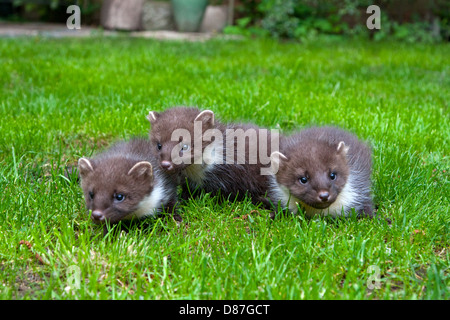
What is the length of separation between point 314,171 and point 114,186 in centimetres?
153

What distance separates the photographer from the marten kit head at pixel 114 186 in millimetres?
3875

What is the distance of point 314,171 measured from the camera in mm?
4023

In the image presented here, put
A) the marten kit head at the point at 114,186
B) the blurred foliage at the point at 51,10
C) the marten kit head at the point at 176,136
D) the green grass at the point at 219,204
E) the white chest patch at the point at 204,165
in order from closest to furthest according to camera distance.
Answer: the green grass at the point at 219,204, the marten kit head at the point at 114,186, the marten kit head at the point at 176,136, the white chest patch at the point at 204,165, the blurred foliage at the point at 51,10

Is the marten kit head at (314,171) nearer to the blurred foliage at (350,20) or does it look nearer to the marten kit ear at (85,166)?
the marten kit ear at (85,166)

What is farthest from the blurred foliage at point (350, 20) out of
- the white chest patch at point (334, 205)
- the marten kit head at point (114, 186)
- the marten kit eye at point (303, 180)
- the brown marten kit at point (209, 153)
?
the marten kit head at point (114, 186)

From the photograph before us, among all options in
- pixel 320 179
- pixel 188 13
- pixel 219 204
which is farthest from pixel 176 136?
pixel 188 13

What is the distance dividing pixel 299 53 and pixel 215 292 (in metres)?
9.71

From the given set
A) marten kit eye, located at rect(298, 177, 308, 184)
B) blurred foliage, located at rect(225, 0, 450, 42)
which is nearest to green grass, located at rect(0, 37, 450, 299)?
marten kit eye, located at rect(298, 177, 308, 184)

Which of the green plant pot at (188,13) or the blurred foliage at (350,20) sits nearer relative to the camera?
the blurred foliage at (350,20)

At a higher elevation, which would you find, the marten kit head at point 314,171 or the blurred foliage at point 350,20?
the blurred foliage at point 350,20

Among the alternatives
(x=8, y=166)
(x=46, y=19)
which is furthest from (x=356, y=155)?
(x=46, y=19)

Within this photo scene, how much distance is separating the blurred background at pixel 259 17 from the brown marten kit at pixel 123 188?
38.5 feet
